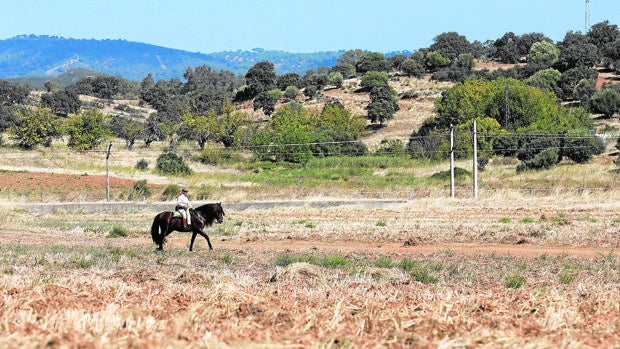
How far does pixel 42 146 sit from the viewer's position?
95.1m

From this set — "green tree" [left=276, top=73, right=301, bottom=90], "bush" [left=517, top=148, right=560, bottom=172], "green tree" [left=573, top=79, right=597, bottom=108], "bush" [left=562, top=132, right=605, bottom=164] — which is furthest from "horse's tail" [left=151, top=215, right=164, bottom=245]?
"green tree" [left=276, top=73, right=301, bottom=90]

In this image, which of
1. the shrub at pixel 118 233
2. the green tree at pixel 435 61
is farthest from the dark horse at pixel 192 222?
the green tree at pixel 435 61

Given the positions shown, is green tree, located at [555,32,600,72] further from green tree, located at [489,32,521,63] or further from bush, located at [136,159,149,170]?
bush, located at [136,159,149,170]

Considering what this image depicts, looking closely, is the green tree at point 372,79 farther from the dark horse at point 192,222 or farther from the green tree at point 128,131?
the dark horse at point 192,222

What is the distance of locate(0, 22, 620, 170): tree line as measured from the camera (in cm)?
8156

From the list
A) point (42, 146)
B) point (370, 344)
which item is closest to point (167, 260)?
point (370, 344)

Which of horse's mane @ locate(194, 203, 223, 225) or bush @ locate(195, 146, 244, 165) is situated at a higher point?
horse's mane @ locate(194, 203, 223, 225)

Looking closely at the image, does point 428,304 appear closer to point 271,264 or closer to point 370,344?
point 370,344

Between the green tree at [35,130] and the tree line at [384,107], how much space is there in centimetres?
15

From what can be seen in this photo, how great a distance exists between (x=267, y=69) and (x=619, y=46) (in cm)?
6141

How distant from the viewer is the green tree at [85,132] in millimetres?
93125

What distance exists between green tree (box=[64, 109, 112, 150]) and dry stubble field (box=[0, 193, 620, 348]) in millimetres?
65541

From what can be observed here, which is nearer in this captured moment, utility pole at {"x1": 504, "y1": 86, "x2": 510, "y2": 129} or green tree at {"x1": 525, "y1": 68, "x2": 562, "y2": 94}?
utility pole at {"x1": 504, "y1": 86, "x2": 510, "y2": 129}

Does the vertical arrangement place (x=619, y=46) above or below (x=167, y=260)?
above
